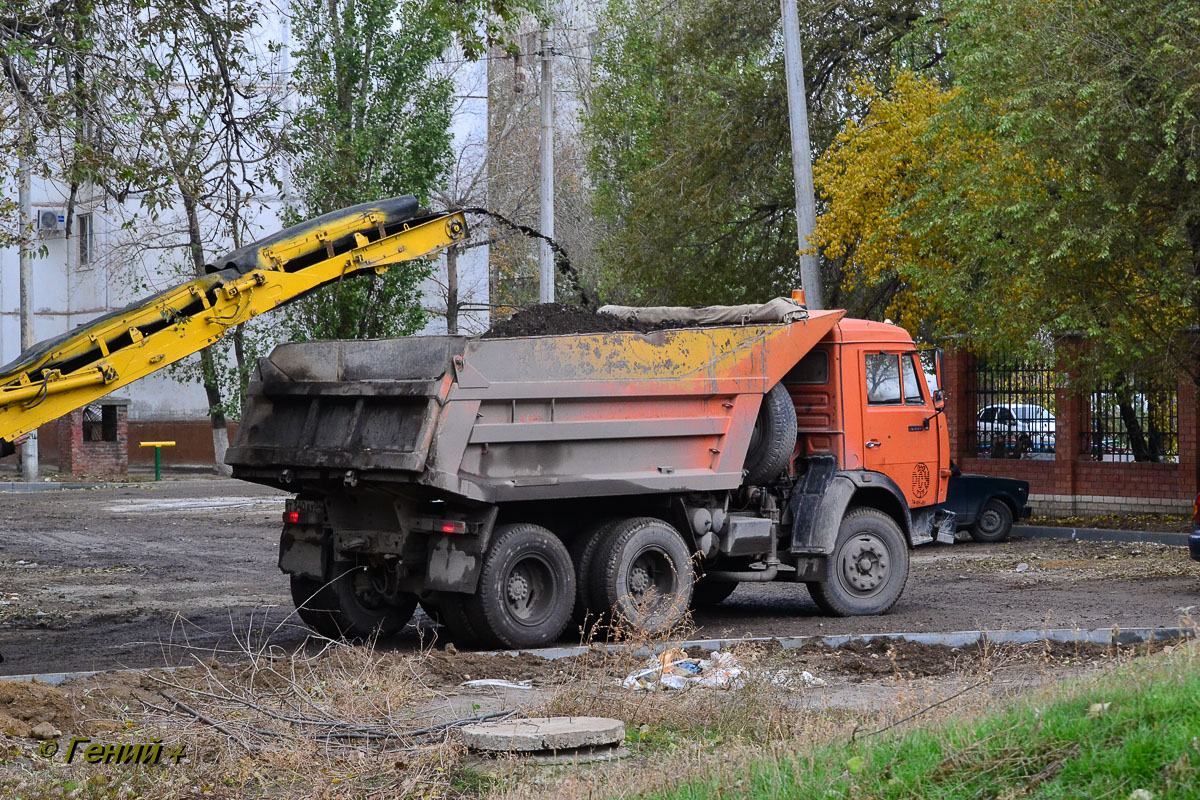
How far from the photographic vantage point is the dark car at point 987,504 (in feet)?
61.8

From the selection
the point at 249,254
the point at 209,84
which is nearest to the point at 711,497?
the point at 249,254

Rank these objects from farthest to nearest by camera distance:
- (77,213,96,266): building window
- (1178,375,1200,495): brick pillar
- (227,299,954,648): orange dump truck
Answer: (77,213,96,266): building window → (1178,375,1200,495): brick pillar → (227,299,954,648): orange dump truck

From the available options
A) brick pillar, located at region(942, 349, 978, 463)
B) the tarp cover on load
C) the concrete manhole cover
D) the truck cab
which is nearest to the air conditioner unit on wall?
brick pillar, located at region(942, 349, 978, 463)

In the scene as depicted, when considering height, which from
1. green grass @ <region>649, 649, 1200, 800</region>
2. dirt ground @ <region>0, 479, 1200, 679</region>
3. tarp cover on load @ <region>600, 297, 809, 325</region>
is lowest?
dirt ground @ <region>0, 479, 1200, 679</region>

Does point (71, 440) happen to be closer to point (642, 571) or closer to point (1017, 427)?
point (1017, 427)

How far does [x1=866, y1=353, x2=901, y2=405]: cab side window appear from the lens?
490 inches

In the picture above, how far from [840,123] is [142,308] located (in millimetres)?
18645

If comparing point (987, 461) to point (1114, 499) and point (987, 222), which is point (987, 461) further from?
point (987, 222)

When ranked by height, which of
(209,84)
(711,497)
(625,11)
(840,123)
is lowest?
(711,497)

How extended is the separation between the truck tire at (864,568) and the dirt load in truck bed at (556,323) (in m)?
2.65

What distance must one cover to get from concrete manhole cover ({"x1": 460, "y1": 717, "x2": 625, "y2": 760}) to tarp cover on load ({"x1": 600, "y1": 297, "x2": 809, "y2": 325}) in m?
5.47

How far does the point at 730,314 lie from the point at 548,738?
19.8 ft

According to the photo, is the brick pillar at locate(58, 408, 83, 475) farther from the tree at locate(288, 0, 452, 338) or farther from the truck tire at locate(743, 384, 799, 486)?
the truck tire at locate(743, 384, 799, 486)

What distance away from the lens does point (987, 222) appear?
699 inches
